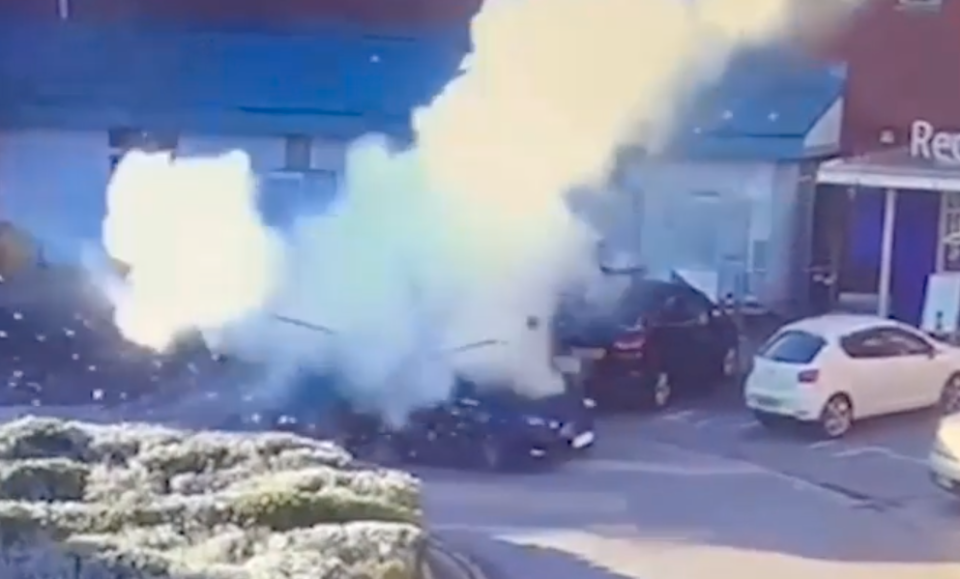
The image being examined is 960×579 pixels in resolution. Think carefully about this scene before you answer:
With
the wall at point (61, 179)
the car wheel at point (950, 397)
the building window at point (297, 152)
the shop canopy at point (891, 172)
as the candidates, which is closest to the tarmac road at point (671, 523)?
the car wheel at point (950, 397)

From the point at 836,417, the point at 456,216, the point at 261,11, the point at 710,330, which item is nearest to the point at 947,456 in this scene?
the point at 836,417

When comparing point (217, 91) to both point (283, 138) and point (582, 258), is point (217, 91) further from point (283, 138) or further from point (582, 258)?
point (582, 258)

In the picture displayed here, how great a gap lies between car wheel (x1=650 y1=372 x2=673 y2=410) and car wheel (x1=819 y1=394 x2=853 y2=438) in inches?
18.1

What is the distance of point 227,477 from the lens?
636 cm

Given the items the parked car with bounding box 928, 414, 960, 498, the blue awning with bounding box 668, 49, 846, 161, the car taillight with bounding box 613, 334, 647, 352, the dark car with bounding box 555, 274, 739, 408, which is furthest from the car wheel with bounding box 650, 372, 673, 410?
the parked car with bounding box 928, 414, 960, 498

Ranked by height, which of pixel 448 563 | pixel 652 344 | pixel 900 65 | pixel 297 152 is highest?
pixel 900 65

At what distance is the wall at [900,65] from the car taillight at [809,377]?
71 centimetres

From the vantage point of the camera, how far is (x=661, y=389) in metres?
6.80

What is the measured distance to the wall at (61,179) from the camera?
270 inches

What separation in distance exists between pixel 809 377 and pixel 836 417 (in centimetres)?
14

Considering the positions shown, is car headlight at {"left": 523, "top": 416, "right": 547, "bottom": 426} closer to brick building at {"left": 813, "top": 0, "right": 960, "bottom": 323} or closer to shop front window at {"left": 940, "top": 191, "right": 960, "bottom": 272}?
brick building at {"left": 813, "top": 0, "right": 960, "bottom": 323}

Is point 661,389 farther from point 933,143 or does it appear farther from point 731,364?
point 933,143

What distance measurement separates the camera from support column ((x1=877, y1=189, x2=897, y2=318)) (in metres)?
6.63

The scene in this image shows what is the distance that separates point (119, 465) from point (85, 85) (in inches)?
47.4
